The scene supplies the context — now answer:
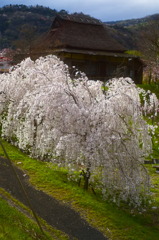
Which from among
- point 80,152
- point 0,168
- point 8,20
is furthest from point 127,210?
point 8,20

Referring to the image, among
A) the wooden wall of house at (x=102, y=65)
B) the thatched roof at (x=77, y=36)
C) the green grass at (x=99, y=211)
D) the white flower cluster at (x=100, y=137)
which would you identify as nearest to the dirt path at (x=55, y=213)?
the green grass at (x=99, y=211)

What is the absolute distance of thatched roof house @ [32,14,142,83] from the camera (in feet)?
89.5

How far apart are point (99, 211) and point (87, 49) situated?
22.6 m

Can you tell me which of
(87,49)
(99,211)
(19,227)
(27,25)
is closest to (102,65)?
(87,49)

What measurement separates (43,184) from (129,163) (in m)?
2.94

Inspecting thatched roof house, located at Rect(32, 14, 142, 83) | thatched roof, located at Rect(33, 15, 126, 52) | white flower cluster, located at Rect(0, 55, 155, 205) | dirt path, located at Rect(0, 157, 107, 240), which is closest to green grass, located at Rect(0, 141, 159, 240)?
dirt path, located at Rect(0, 157, 107, 240)

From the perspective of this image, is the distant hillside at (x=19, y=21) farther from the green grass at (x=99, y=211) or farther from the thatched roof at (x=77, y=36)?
the green grass at (x=99, y=211)

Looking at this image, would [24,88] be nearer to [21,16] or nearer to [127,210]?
[127,210]

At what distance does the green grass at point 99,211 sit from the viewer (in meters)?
7.11

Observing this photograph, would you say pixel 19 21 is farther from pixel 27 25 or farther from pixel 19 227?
pixel 19 227

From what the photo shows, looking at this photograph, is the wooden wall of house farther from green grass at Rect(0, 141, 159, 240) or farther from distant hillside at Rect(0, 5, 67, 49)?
distant hillside at Rect(0, 5, 67, 49)

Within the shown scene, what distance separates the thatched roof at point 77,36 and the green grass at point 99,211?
62.1ft

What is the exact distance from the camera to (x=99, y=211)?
25.9 feet

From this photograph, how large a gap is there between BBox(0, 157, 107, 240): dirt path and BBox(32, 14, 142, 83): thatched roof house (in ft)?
59.2
